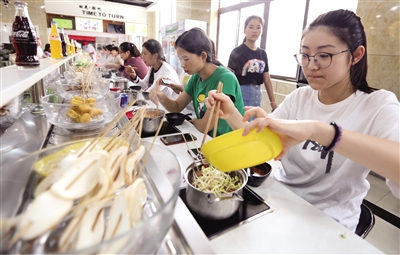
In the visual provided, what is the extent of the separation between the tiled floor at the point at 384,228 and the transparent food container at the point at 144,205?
7.11 feet

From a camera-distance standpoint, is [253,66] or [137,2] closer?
[253,66]

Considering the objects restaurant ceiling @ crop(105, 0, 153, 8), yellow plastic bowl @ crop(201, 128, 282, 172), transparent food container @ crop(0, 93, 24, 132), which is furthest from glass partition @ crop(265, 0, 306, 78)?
restaurant ceiling @ crop(105, 0, 153, 8)

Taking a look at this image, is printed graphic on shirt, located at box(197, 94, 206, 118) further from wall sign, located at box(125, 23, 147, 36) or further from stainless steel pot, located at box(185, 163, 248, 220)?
wall sign, located at box(125, 23, 147, 36)

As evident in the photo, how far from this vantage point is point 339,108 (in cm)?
121

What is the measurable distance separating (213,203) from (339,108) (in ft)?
A: 3.02

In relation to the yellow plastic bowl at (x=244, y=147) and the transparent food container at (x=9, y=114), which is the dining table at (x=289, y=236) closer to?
the yellow plastic bowl at (x=244, y=147)

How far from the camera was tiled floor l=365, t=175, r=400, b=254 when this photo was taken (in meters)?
1.91

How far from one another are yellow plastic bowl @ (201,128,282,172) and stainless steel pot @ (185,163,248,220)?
0.12m

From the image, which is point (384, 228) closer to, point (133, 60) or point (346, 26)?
point (346, 26)

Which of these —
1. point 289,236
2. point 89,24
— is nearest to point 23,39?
point 289,236

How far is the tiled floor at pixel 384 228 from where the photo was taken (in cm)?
191

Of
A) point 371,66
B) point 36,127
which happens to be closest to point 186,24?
point 371,66

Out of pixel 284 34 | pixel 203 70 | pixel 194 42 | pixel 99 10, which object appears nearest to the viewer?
pixel 194 42

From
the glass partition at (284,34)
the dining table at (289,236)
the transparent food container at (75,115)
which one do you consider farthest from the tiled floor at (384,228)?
the glass partition at (284,34)
